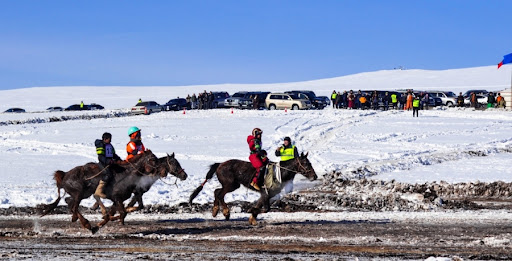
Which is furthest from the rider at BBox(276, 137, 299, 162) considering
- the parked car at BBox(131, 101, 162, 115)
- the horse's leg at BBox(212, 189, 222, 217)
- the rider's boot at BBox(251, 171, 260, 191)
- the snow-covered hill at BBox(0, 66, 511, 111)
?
the snow-covered hill at BBox(0, 66, 511, 111)

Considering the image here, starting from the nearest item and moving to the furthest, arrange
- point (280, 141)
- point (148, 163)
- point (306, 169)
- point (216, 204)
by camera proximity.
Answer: point (148, 163) < point (306, 169) < point (216, 204) < point (280, 141)

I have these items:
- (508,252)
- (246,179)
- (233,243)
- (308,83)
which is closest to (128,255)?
(233,243)

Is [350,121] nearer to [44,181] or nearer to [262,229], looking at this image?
[44,181]

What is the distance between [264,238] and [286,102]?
46.2 metres

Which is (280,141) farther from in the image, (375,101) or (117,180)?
(375,101)

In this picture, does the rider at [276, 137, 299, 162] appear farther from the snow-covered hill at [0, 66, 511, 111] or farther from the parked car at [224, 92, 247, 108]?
the snow-covered hill at [0, 66, 511, 111]

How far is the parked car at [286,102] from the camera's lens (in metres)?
58.8

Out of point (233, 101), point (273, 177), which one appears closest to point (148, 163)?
point (273, 177)

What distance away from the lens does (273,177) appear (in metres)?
15.2

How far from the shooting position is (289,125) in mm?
42969

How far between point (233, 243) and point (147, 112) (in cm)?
4927

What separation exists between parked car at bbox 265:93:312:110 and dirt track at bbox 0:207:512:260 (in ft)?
140

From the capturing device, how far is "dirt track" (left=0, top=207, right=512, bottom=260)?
11.5m

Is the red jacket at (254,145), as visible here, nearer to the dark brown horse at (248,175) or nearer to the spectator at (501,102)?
the dark brown horse at (248,175)
